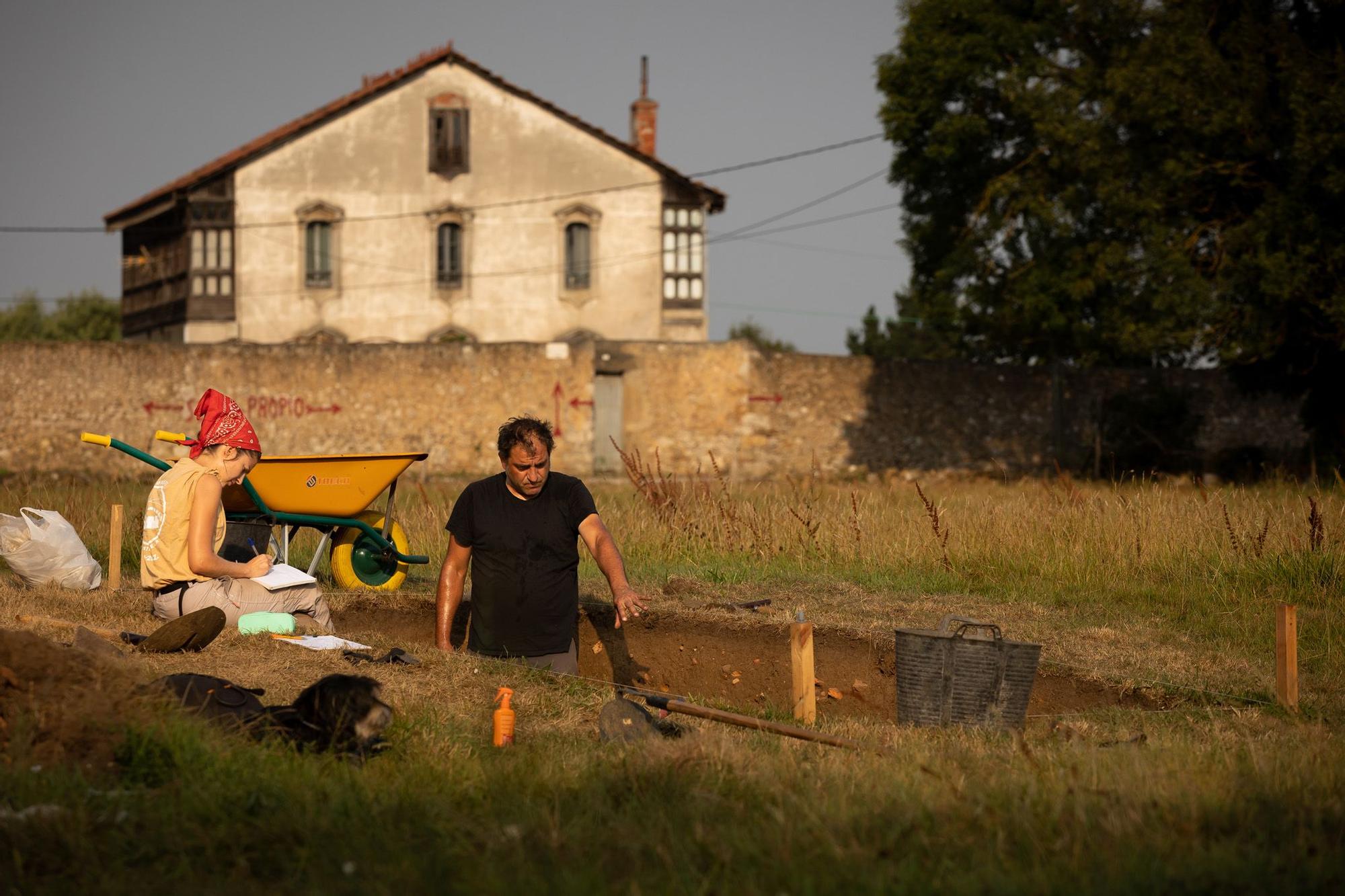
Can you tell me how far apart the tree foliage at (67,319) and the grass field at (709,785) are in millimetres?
55138

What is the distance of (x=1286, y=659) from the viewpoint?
5.81 metres

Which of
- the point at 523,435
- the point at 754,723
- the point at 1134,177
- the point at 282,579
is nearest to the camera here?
the point at 754,723

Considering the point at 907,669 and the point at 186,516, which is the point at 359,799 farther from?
the point at 186,516

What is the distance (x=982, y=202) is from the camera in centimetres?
2369

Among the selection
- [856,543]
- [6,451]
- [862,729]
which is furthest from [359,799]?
[6,451]

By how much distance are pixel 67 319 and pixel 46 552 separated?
5639 cm

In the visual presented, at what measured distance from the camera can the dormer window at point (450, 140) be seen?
32.1 m

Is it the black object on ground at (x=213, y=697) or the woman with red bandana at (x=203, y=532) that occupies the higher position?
the woman with red bandana at (x=203, y=532)

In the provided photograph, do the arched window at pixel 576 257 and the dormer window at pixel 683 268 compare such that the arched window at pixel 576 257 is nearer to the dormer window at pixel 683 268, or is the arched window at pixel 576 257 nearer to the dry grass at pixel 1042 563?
the dormer window at pixel 683 268

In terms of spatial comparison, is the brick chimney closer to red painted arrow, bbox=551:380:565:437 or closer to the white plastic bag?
red painted arrow, bbox=551:380:565:437

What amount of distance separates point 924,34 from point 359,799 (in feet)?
72.8

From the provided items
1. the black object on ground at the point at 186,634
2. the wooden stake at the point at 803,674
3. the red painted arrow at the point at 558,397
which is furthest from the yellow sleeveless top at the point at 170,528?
the red painted arrow at the point at 558,397

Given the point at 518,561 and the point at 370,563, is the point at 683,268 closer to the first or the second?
the point at 370,563

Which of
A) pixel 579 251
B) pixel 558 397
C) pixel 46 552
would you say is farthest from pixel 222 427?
pixel 579 251
